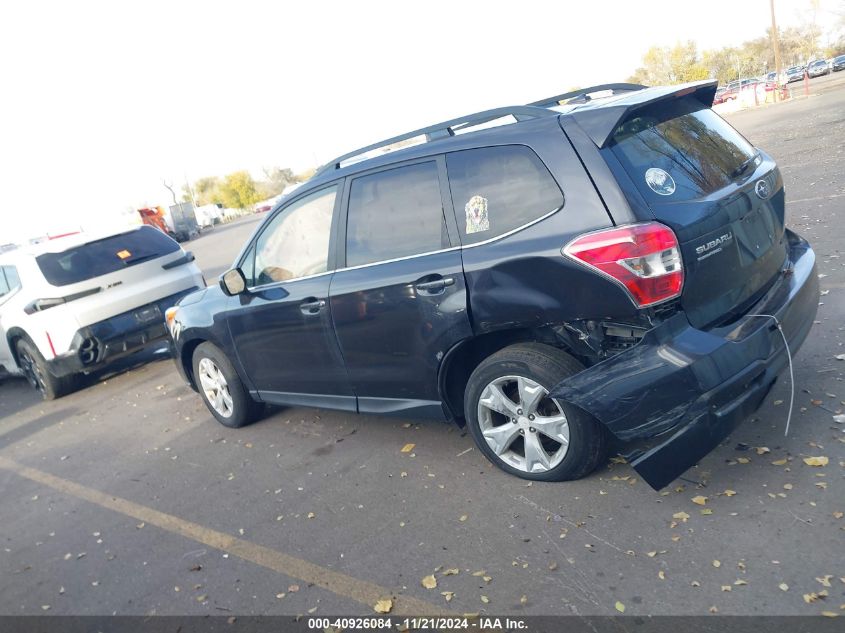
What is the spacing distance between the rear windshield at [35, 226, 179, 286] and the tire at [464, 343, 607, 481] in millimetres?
6019

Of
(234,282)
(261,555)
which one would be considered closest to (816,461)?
(261,555)

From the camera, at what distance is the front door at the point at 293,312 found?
15.6 feet

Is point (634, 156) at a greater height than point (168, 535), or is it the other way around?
point (634, 156)

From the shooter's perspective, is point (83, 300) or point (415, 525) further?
point (83, 300)

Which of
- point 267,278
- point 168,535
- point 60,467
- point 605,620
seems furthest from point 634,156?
point 60,467

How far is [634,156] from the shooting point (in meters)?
3.54

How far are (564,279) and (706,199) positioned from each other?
797 millimetres

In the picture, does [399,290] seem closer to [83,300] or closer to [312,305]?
[312,305]

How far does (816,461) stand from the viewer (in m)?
3.62

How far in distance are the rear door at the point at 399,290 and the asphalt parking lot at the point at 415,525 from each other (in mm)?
592

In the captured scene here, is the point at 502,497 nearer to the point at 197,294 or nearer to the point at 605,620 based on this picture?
the point at 605,620

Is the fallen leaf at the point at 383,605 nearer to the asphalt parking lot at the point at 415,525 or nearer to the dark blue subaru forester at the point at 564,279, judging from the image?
the asphalt parking lot at the point at 415,525

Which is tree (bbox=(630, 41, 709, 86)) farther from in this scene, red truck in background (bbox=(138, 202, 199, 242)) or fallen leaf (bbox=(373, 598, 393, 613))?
fallen leaf (bbox=(373, 598, 393, 613))

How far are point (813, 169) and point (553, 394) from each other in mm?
11313
